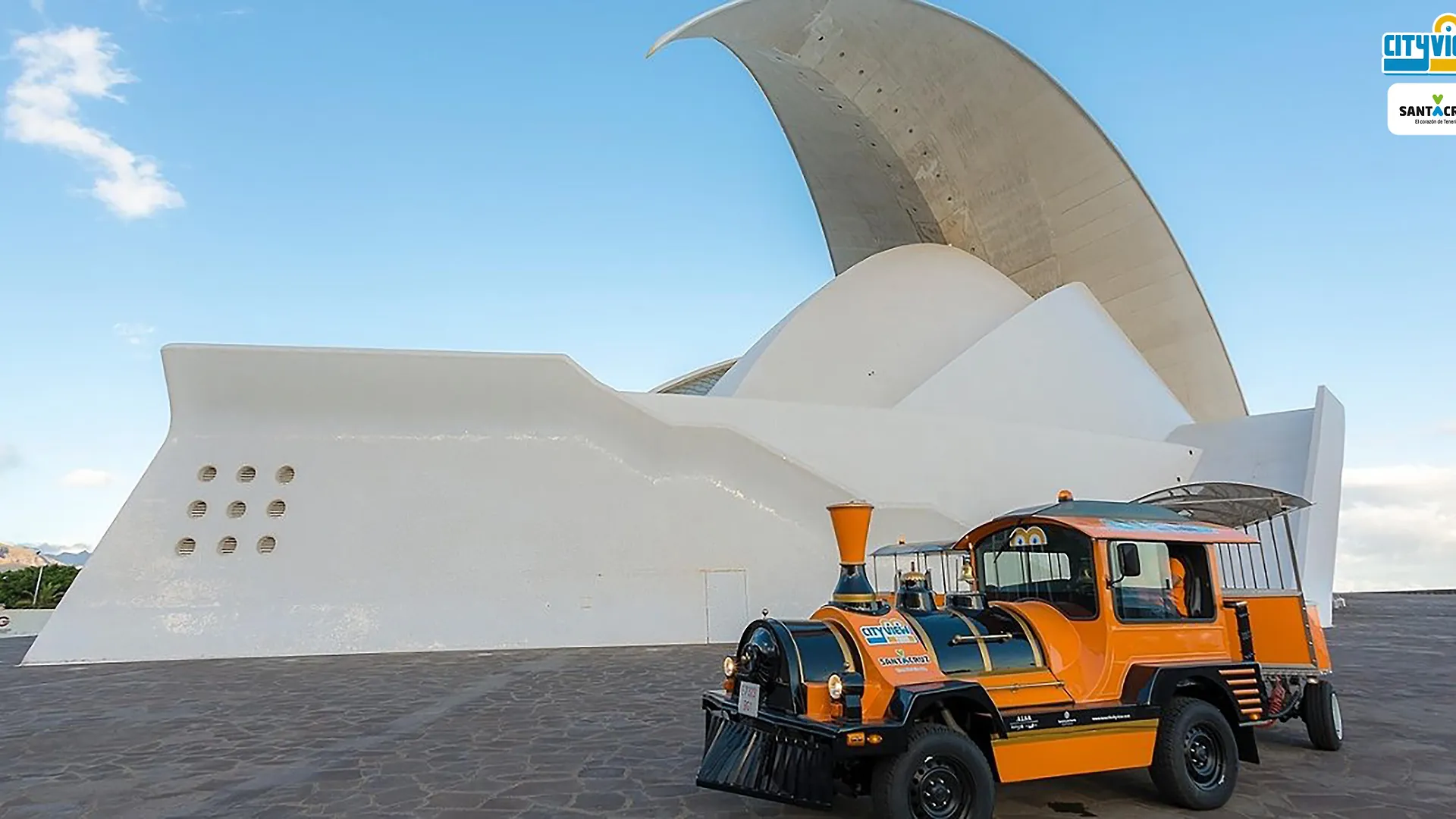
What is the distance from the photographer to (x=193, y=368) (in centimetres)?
1209

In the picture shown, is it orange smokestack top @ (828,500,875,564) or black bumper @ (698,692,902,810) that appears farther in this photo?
orange smokestack top @ (828,500,875,564)

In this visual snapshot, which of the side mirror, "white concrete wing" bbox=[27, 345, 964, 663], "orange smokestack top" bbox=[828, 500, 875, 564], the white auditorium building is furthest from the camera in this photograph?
the white auditorium building

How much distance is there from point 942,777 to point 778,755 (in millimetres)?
741

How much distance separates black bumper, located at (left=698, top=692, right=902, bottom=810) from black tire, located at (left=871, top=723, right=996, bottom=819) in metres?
0.10

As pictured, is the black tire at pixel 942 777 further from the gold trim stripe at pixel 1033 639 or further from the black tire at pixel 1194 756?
the black tire at pixel 1194 756

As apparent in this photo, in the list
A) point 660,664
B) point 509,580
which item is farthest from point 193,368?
point 660,664

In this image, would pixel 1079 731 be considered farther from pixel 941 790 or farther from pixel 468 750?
pixel 468 750

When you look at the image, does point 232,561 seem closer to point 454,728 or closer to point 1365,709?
point 454,728

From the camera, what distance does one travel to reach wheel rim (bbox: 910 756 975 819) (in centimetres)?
373

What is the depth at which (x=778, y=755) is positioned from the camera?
154 inches

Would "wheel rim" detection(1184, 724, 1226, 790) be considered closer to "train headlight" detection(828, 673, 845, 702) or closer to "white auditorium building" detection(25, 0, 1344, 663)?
"train headlight" detection(828, 673, 845, 702)

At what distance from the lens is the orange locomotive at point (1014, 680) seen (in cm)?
377

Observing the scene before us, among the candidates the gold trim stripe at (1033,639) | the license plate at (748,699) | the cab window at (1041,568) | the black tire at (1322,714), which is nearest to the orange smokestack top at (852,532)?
the cab window at (1041,568)

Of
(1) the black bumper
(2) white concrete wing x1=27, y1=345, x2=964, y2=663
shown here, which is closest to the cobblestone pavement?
(1) the black bumper
